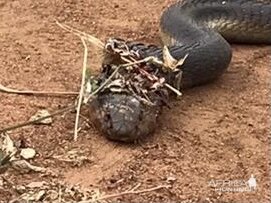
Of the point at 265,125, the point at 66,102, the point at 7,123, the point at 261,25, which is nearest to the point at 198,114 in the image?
the point at 265,125

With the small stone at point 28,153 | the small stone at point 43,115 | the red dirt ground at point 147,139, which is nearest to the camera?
the red dirt ground at point 147,139

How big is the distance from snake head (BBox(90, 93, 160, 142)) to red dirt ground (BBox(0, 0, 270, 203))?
0.05m

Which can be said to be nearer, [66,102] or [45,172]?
[45,172]

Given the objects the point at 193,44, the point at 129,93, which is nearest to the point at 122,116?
the point at 129,93

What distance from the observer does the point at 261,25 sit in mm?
5648

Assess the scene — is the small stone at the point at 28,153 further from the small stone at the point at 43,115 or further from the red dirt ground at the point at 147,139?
the small stone at the point at 43,115

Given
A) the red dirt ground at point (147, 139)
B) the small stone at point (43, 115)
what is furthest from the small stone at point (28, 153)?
the small stone at point (43, 115)

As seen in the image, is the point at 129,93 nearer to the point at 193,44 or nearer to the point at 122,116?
the point at 122,116

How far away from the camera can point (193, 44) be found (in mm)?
4938

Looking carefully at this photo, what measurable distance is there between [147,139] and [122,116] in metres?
0.18

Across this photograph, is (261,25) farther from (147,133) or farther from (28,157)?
(28,157)

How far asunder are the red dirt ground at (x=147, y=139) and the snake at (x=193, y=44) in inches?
3.2

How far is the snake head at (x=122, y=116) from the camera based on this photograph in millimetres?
4082

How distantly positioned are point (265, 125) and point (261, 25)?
1398mm
